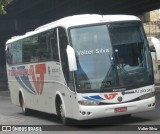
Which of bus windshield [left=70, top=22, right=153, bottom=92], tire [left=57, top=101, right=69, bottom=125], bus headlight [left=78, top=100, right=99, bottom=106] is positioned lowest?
tire [left=57, top=101, right=69, bottom=125]

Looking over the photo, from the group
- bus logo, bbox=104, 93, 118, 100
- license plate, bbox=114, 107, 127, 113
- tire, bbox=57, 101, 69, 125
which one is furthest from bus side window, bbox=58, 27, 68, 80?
license plate, bbox=114, 107, 127, 113

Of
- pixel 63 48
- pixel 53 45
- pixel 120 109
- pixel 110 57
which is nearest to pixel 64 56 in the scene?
pixel 63 48

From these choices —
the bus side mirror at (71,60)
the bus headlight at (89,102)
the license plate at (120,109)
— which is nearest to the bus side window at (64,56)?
the bus headlight at (89,102)

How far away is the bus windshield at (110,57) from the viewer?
14.3 metres

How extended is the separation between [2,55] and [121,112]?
54733mm

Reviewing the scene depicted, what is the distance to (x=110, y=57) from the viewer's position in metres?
14.4

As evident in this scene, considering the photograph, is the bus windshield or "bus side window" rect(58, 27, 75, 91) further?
"bus side window" rect(58, 27, 75, 91)

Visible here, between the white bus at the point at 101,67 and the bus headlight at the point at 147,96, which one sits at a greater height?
the white bus at the point at 101,67

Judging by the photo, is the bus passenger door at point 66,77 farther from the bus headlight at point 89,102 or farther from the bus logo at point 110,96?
the bus logo at point 110,96

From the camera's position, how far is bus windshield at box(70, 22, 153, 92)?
1427 cm

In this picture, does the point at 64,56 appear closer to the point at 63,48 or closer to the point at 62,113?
the point at 63,48

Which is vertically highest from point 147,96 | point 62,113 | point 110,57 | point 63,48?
point 63,48

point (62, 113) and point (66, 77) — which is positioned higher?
point (66, 77)

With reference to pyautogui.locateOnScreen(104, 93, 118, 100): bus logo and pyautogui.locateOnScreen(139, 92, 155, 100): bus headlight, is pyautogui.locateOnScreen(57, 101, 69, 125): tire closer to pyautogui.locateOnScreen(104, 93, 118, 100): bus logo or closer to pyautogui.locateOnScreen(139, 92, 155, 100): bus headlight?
pyautogui.locateOnScreen(104, 93, 118, 100): bus logo
